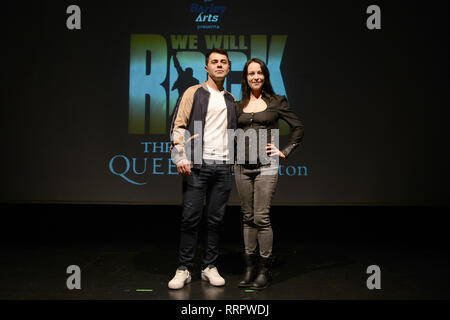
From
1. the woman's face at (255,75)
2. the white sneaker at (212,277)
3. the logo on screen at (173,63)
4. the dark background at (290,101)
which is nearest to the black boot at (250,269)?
the white sneaker at (212,277)

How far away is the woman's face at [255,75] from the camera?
6.73ft

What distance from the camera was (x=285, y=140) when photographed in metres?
4.39

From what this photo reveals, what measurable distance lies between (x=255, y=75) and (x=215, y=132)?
41cm

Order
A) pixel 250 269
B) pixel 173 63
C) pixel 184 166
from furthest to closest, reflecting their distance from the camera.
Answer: pixel 173 63 → pixel 250 269 → pixel 184 166

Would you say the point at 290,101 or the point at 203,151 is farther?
the point at 290,101

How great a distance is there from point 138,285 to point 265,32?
3.47 m

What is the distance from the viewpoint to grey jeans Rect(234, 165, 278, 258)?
202 centimetres

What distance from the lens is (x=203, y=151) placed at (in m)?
2.05

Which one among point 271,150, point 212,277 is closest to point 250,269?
point 212,277

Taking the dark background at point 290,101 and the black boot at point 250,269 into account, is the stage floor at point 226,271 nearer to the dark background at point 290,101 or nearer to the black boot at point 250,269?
the black boot at point 250,269

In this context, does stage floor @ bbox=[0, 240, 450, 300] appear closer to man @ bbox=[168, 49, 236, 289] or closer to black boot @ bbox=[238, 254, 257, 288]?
black boot @ bbox=[238, 254, 257, 288]

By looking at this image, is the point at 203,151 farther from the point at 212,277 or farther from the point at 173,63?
the point at 173,63

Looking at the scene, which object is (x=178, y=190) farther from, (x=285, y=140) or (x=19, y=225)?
(x=19, y=225)

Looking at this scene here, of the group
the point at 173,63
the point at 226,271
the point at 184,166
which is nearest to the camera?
the point at 184,166
